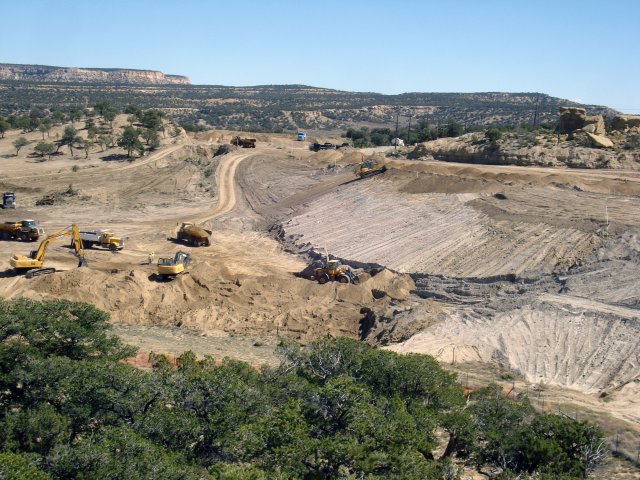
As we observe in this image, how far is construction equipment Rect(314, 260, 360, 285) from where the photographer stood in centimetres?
3528

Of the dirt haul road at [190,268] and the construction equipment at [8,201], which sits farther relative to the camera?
the construction equipment at [8,201]

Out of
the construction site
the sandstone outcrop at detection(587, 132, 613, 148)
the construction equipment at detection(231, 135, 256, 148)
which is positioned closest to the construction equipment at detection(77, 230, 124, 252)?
the construction site

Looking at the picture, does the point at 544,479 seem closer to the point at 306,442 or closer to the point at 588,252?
the point at 306,442

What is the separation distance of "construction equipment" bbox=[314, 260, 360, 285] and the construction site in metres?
0.07

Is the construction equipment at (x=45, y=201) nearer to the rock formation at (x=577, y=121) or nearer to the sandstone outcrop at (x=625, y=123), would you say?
the rock formation at (x=577, y=121)

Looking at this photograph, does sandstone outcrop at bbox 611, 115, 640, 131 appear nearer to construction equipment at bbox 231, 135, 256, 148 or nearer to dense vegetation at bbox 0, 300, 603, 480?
construction equipment at bbox 231, 135, 256, 148

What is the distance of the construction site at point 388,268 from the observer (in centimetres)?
2662

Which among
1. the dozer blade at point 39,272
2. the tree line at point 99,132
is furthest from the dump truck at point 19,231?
the tree line at point 99,132

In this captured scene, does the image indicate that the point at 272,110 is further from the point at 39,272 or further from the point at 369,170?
the point at 39,272

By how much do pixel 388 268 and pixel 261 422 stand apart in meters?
22.1

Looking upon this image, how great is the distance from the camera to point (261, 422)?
15227mm

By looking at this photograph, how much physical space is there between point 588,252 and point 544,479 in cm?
2204

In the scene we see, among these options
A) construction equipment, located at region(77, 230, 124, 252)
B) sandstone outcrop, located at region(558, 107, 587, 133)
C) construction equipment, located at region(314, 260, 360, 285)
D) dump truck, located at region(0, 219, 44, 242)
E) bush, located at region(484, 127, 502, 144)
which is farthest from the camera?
Result: sandstone outcrop, located at region(558, 107, 587, 133)

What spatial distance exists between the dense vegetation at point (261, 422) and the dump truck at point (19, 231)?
23.1 meters
